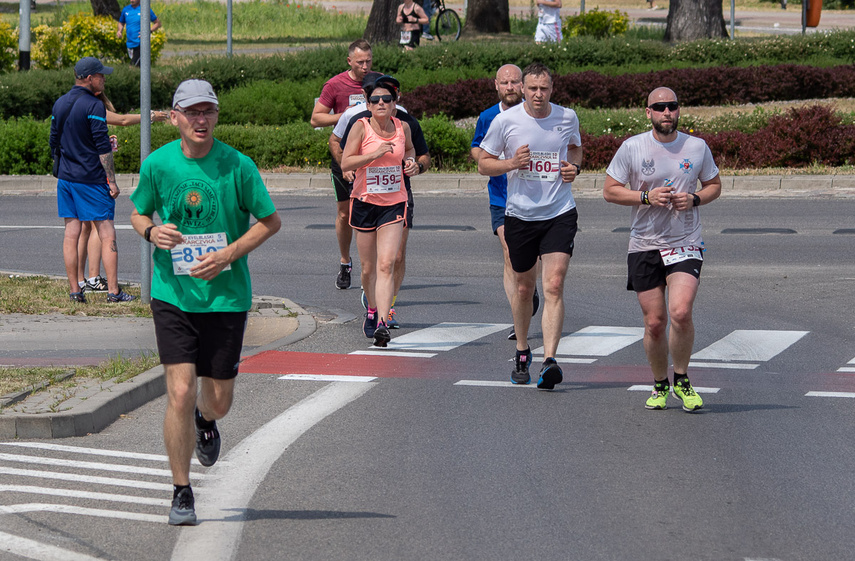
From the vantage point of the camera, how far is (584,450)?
6.99 meters

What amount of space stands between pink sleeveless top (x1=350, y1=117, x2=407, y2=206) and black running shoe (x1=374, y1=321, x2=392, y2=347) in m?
0.94

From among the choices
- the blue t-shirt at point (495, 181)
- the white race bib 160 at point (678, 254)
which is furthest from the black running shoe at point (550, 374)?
the blue t-shirt at point (495, 181)

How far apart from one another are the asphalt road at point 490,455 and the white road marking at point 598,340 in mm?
31

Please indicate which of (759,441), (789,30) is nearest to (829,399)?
(759,441)

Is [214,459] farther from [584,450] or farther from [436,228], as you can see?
[436,228]

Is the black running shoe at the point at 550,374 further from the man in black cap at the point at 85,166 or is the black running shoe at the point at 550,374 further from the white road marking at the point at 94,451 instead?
the man in black cap at the point at 85,166

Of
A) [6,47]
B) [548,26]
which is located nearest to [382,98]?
[548,26]

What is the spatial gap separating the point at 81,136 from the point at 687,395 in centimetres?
605

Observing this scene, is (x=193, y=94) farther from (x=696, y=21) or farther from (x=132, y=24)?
(x=696, y=21)

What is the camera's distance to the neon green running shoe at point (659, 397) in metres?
7.98

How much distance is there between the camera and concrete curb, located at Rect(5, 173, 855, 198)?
65.4 feet

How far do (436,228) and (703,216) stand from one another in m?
3.62

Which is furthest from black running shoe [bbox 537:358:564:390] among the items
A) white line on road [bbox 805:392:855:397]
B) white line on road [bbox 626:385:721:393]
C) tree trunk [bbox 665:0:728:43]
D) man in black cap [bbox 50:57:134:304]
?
tree trunk [bbox 665:0:728:43]

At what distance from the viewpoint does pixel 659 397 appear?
7.99m
